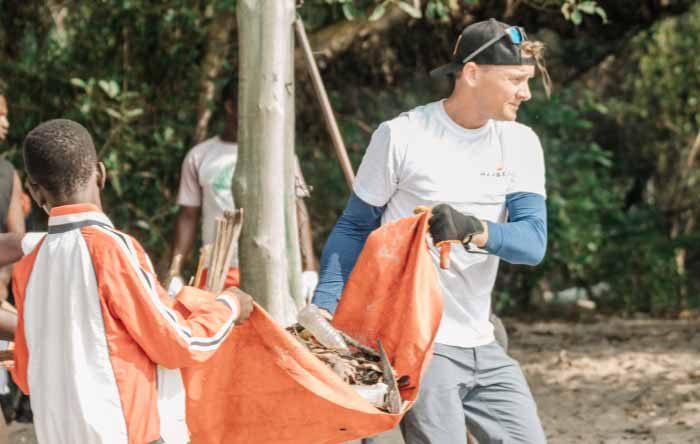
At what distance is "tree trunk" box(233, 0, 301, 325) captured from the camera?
14.5 feet

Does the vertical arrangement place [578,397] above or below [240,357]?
below

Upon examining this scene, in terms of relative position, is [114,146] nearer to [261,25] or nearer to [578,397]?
[261,25]

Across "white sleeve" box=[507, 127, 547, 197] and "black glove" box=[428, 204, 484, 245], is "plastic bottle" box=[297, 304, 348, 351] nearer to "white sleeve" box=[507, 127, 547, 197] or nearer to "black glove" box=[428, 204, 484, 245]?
"black glove" box=[428, 204, 484, 245]

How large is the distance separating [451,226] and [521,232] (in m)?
0.28

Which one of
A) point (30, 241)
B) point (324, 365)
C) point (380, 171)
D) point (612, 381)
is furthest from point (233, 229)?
point (612, 381)

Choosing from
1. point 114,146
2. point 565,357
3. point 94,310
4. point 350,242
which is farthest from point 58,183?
point 565,357

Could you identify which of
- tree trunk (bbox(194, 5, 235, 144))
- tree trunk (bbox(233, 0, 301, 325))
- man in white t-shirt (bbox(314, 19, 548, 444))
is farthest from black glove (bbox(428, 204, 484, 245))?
tree trunk (bbox(194, 5, 235, 144))

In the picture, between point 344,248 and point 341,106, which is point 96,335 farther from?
point 341,106

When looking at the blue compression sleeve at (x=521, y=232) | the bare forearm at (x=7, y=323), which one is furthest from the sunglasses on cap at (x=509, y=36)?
the bare forearm at (x=7, y=323)

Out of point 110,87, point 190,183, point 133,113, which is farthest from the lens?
point 133,113

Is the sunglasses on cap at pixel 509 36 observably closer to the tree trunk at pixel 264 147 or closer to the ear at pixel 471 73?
the ear at pixel 471 73

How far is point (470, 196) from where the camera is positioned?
3.33 metres

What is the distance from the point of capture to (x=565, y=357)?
8.55 m

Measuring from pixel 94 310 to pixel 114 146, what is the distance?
14.8 ft
